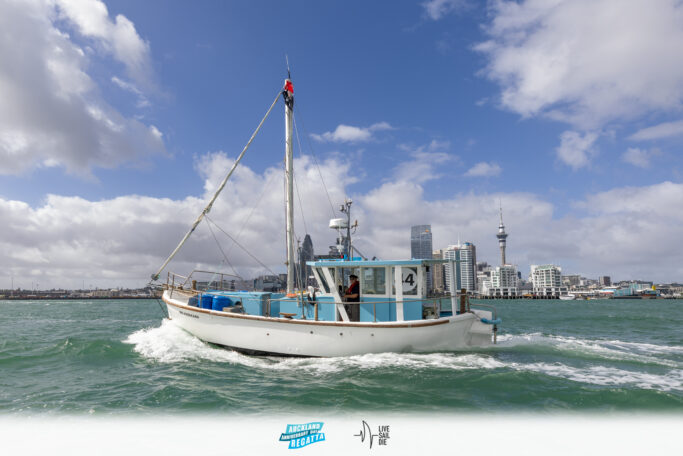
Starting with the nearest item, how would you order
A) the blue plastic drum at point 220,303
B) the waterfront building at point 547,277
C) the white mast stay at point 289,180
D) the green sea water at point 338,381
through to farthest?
the green sea water at point 338,381 < the blue plastic drum at point 220,303 < the white mast stay at point 289,180 < the waterfront building at point 547,277

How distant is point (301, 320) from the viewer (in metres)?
10.5

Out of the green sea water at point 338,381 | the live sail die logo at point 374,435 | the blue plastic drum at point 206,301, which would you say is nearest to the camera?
the live sail die logo at point 374,435

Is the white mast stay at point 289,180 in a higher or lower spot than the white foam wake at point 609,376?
higher

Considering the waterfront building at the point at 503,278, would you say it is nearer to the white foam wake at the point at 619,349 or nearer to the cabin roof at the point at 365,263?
the white foam wake at the point at 619,349

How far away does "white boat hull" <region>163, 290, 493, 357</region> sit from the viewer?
1009cm

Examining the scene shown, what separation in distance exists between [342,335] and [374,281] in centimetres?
194

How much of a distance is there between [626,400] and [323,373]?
20.3ft

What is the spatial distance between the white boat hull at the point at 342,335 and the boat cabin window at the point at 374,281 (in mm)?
1226

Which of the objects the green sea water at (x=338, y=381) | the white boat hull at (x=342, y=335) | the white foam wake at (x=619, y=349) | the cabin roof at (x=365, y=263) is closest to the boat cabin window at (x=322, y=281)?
the cabin roof at (x=365, y=263)

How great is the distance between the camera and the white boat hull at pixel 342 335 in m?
10.1

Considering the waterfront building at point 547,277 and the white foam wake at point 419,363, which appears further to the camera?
the waterfront building at point 547,277

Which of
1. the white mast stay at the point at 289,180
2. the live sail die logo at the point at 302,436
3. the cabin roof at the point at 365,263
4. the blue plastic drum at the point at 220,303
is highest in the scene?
the white mast stay at the point at 289,180

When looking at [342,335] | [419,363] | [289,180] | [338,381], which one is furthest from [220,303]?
[419,363]

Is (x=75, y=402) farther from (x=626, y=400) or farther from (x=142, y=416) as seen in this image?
(x=626, y=400)
